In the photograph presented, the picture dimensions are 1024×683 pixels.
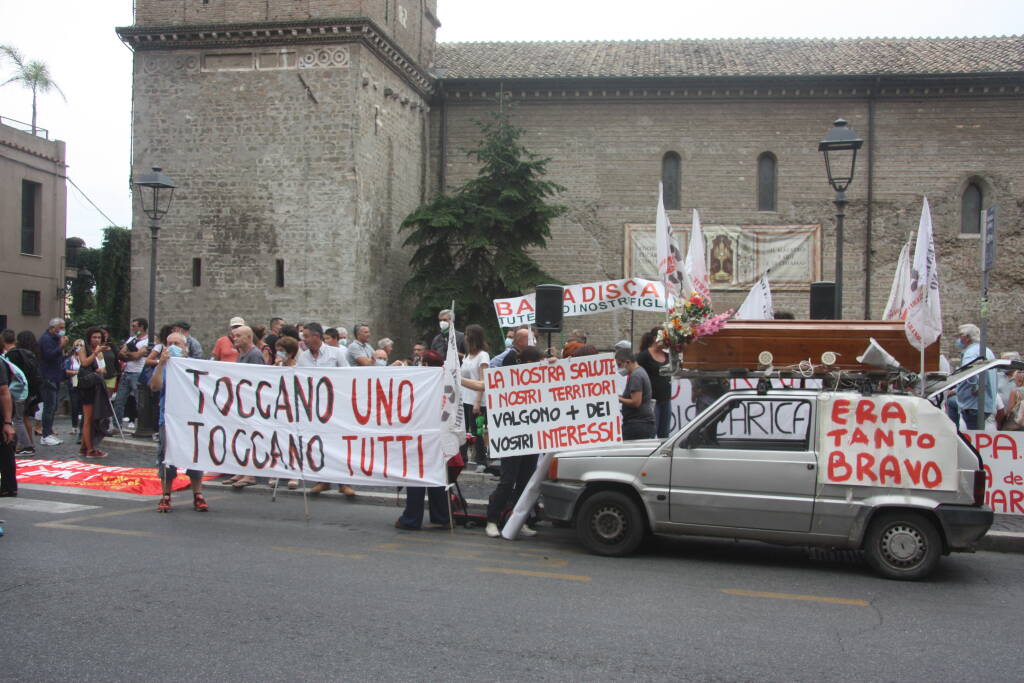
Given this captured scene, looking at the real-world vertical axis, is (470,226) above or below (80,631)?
above

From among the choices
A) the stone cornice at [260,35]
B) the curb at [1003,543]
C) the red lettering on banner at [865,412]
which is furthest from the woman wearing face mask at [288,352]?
the stone cornice at [260,35]

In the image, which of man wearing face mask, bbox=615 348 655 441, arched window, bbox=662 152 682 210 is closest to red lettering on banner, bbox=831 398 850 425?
man wearing face mask, bbox=615 348 655 441

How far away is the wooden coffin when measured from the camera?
8.09 m

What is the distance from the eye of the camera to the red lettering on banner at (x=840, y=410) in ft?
25.2

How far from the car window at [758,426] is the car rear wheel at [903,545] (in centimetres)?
94

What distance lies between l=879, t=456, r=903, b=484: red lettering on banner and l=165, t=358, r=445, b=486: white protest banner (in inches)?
164

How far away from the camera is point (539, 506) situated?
31.2 feet

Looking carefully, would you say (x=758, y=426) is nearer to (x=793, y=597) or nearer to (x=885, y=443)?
(x=885, y=443)

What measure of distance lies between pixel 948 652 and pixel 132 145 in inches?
950

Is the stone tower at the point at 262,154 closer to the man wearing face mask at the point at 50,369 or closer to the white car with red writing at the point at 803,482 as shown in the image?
the man wearing face mask at the point at 50,369

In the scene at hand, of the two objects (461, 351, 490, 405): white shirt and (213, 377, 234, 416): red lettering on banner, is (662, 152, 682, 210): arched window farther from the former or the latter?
(213, 377, 234, 416): red lettering on banner

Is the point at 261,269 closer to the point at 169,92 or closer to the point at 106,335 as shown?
the point at 169,92

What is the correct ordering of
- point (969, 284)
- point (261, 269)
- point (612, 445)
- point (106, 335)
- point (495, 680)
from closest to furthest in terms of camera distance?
point (495, 680)
point (612, 445)
point (106, 335)
point (261, 269)
point (969, 284)

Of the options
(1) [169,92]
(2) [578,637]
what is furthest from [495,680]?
(1) [169,92]
